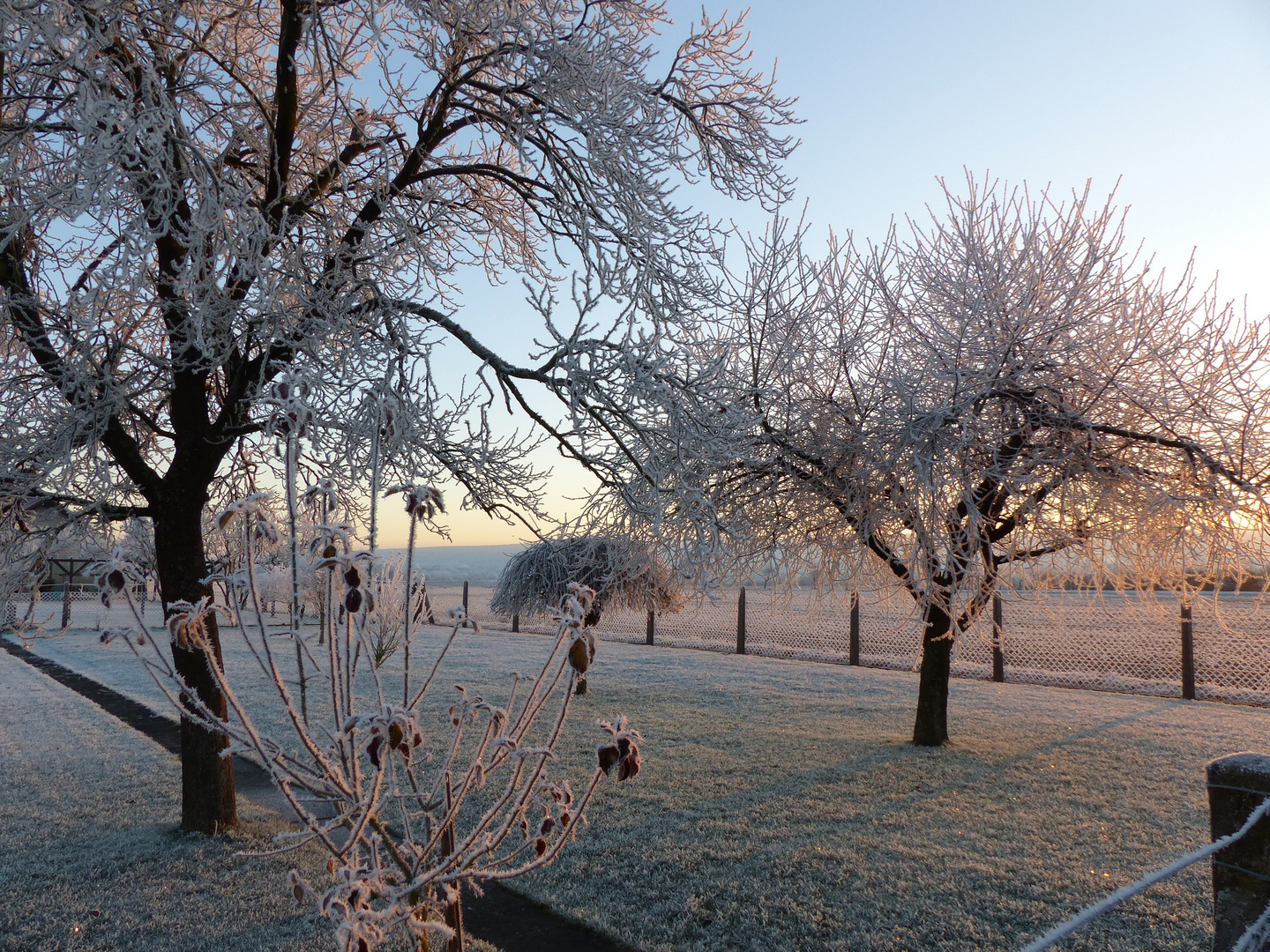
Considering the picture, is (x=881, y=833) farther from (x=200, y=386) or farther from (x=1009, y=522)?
(x=200, y=386)

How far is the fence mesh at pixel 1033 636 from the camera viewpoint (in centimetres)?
955

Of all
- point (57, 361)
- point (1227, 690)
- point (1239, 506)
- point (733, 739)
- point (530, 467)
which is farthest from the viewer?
point (1227, 690)

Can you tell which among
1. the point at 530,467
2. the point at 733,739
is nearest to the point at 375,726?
the point at 530,467

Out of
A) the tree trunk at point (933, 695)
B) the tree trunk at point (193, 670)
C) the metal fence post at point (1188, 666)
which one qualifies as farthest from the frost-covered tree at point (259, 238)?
the metal fence post at point (1188, 666)

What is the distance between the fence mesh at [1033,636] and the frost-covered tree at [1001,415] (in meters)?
0.85

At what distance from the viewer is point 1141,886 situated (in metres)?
1.82

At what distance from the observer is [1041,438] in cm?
723

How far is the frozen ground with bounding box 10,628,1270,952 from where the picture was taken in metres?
4.37

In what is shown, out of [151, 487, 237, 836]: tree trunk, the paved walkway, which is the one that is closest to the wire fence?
the paved walkway

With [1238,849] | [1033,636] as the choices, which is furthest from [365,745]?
[1033,636]

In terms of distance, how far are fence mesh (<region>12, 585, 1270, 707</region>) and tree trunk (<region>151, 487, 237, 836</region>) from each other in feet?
6.47

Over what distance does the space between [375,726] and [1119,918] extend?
4671mm

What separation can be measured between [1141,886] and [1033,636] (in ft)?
88.4

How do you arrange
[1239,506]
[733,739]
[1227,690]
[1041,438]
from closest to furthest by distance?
[1239,506]
[1041,438]
[733,739]
[1227,690]
